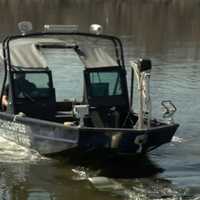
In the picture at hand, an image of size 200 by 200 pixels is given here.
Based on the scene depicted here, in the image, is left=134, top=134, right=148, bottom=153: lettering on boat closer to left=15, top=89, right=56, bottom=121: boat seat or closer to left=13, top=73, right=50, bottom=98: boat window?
left=15, top=89, right=56, bottom=121: boat seat

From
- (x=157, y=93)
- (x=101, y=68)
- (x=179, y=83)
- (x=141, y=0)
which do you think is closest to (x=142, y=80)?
(x=101, y=68)

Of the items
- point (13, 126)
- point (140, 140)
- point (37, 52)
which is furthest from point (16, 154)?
point (140, 140)

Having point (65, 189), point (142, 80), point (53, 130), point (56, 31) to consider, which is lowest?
point (65, 189)

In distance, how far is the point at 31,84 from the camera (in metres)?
14.4

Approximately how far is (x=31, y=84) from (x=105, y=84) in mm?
1560

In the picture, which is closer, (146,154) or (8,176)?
(8,176)

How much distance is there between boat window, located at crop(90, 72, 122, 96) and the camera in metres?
14.6

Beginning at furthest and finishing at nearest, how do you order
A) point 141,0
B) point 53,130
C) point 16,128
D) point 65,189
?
point 141,0 → point 16,128 → point 53,130 → point 65,189

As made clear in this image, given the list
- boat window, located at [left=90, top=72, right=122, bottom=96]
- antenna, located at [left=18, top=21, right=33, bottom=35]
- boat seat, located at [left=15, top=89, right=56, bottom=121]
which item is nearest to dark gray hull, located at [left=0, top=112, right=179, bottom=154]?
boat seat, located at [left=15, top=89, right=56, bottom=121]

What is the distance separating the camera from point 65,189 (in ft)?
40.9

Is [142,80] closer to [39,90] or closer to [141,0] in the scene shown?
[39,90]

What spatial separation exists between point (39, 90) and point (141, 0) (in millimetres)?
58687

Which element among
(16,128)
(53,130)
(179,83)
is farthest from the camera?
(179,83)

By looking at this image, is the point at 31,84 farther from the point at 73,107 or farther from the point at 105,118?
the point at 105,118
